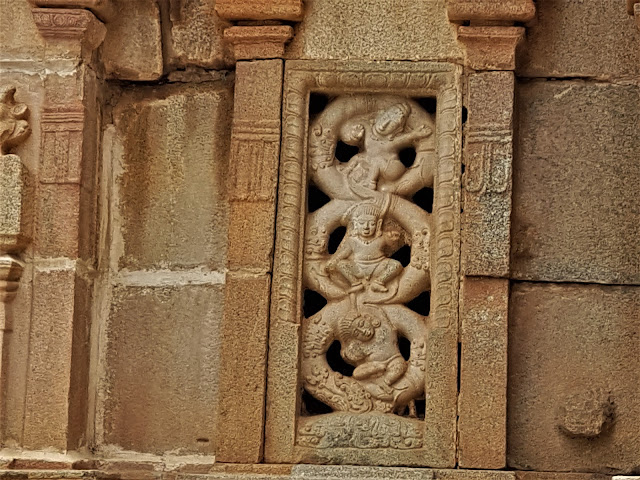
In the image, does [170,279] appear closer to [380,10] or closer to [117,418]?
[117,418]

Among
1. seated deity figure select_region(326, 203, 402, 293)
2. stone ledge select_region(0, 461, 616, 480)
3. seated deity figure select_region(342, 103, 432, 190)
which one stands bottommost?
stone ledge select_region(0, 461, 616, 480)

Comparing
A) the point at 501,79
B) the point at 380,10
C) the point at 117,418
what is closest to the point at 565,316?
the point at 501,79

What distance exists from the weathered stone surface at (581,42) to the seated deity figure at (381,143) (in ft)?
1.79

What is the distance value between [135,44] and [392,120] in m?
1.21

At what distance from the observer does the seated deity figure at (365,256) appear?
269 inches

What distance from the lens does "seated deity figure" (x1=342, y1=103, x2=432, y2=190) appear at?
6.92m

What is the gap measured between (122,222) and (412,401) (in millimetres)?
1513

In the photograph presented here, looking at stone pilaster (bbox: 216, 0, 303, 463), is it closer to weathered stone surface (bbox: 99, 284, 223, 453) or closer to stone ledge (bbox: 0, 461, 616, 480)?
stone ledge (bbox: 0, 461, 616, 480)

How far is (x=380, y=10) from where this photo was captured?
7012 millimetres

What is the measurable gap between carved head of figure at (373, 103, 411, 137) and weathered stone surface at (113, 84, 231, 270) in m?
0.68

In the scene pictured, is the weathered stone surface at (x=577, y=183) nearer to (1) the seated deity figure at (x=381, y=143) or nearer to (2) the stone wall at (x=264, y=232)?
(2) the stone wall at (x=264, y=232)

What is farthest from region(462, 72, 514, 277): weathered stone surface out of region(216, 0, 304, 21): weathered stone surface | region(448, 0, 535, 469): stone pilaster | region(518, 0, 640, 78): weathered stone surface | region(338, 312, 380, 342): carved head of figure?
region(216, 0, 304, 21): weathered stone surface

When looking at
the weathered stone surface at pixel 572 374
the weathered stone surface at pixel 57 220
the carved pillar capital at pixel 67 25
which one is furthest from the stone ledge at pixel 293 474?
the carved pillar capital at pixel 67 25

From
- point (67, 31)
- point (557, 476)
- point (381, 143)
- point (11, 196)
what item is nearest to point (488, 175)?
point (381, 143)
